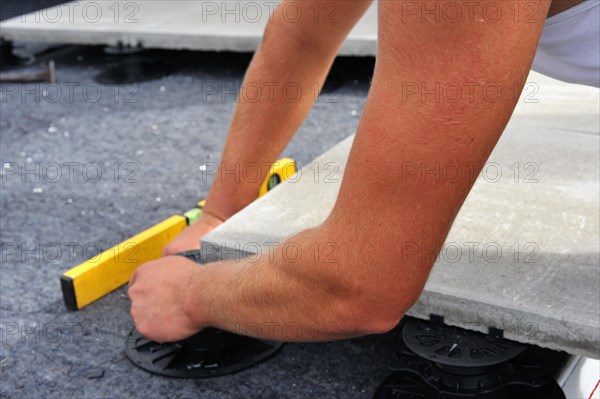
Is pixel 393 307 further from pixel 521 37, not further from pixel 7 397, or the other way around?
pixel 7 397

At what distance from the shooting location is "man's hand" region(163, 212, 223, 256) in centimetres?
166

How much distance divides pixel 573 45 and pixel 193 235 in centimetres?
89

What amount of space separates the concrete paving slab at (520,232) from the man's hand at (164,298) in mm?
174

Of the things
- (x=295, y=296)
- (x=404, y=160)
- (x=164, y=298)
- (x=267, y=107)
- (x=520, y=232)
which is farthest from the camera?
(x=267, y=107)

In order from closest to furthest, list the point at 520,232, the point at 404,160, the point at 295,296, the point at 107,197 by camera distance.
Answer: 1. the point at 404,160
2. the point at 295,296
3. the point at 520,232
4. the point at 107,197

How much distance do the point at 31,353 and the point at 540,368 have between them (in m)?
0.95

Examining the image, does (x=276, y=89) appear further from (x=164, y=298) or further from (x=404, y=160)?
(x=404, y=160)

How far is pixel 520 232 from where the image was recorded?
151 cm

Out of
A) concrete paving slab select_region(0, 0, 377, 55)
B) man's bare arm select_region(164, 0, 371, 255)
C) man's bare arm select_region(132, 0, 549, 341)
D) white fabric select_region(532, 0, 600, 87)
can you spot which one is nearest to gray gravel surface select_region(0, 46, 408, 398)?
concrete paving slab select_region(0, 0, 377, 55)

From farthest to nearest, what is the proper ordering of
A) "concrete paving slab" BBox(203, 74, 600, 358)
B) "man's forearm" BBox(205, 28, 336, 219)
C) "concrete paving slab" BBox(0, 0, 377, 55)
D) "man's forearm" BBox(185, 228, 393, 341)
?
"concrete paving slab" BBox(0, 0, 377, 55), "man's forearm" BBox(205, 28, 336, 219), "concrete paving slab" BBox(203, 74, 600, 358), "man's forearm" BBox(185, 228, 393, 341)

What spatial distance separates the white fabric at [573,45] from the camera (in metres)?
1.03

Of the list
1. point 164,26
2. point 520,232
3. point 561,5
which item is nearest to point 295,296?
point 561,5

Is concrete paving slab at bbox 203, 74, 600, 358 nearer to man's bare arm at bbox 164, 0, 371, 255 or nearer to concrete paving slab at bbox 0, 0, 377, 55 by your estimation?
man's bare arm at bbox 164, 0, 371, 255

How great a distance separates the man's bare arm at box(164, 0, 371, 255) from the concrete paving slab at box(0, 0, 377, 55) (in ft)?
4.74
